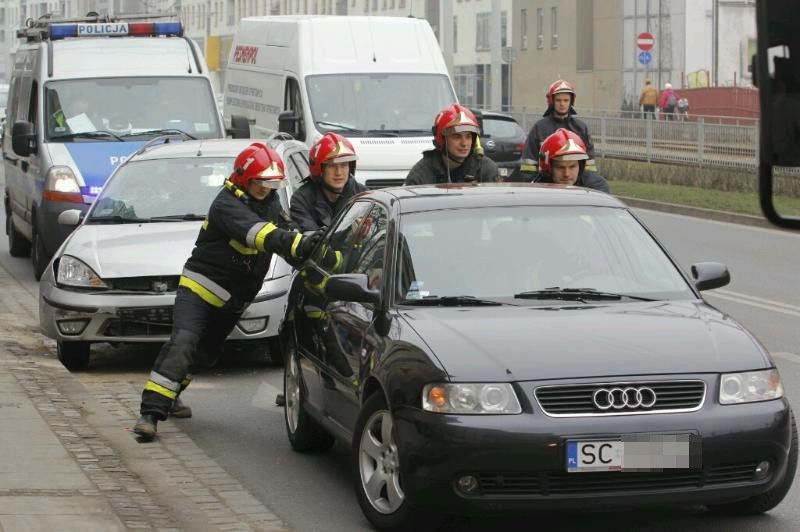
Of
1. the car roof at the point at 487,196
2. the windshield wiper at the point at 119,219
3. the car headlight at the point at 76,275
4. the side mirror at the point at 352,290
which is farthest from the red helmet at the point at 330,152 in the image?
the side mirror at the point at 352,290

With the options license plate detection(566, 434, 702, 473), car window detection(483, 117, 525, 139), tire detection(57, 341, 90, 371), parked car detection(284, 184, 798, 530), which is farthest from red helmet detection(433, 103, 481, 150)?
car window detection(483, 117, 525, 139)

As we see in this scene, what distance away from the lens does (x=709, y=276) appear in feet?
26.0

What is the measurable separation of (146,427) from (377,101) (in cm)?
1190

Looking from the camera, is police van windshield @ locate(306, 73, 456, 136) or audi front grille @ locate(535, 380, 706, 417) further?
police van windshield @ locate(306, 73, 456, 136)

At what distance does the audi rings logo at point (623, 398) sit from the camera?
21.0 ft

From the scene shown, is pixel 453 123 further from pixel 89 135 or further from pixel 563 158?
pixel 89 135

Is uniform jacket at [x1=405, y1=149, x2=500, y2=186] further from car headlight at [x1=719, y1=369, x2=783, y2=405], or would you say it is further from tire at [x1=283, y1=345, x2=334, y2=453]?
car headlight at [x1=719, y1=369, x2=783, y2=405]

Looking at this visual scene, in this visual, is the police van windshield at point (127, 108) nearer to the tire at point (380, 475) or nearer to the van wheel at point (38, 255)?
the van wheel at point (38, 255)

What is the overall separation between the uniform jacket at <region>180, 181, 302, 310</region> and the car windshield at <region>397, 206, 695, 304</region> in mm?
1709

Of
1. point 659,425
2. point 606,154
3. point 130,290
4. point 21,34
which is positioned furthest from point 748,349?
point 606,154

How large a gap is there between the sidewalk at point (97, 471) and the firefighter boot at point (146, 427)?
2.2 inches

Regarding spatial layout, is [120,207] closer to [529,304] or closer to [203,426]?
[203,426]

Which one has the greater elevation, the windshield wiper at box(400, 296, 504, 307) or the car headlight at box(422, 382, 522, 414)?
the windshield wiper at box(400, 296, 504, 307)

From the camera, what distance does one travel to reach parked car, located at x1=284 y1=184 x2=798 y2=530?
6.36 metres
